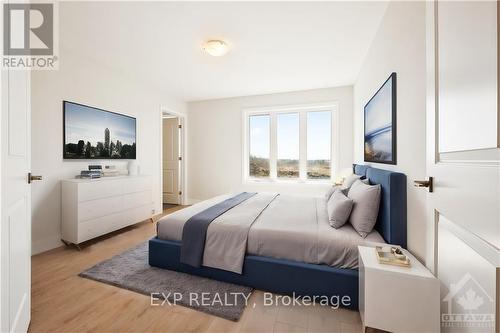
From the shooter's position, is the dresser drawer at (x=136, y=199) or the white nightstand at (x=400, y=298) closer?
the white nightstand at (x=400, y=298)

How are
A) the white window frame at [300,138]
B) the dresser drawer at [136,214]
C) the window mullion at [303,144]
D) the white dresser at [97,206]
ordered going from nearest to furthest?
the white dresser at [97,206] < the dresser drawer at [136,214] < the white window frame at [300,138] < the window mullion at [303,144]

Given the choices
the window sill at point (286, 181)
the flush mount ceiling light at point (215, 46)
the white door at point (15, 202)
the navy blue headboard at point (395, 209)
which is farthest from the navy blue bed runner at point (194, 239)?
the window sill at point (286, 181)

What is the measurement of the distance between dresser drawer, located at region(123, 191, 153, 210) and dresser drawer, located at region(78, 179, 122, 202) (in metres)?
0.17

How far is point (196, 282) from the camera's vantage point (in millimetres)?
1899

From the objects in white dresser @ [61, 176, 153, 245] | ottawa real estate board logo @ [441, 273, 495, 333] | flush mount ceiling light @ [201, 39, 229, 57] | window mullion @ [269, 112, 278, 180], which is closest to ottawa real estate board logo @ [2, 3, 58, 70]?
flush mount ceiling light @ [201, 39, 229, 57]

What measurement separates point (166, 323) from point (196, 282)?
0.45 metres

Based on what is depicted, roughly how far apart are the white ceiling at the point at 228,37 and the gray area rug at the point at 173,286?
2530 millimetres

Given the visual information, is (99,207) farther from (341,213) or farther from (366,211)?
(366,211)

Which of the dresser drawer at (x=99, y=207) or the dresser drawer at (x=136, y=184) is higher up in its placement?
the dresser drawer at (x=136, y=184)

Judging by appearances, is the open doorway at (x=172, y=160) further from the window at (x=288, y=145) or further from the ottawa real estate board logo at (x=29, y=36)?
the ottawa real estate board logo at (x=29, y=36)

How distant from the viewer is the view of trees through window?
4465 millimetres

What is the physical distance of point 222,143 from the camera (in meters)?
4.99

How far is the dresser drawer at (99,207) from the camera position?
260 cm

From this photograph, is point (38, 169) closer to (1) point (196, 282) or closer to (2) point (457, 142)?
(1) point (196, 282)
